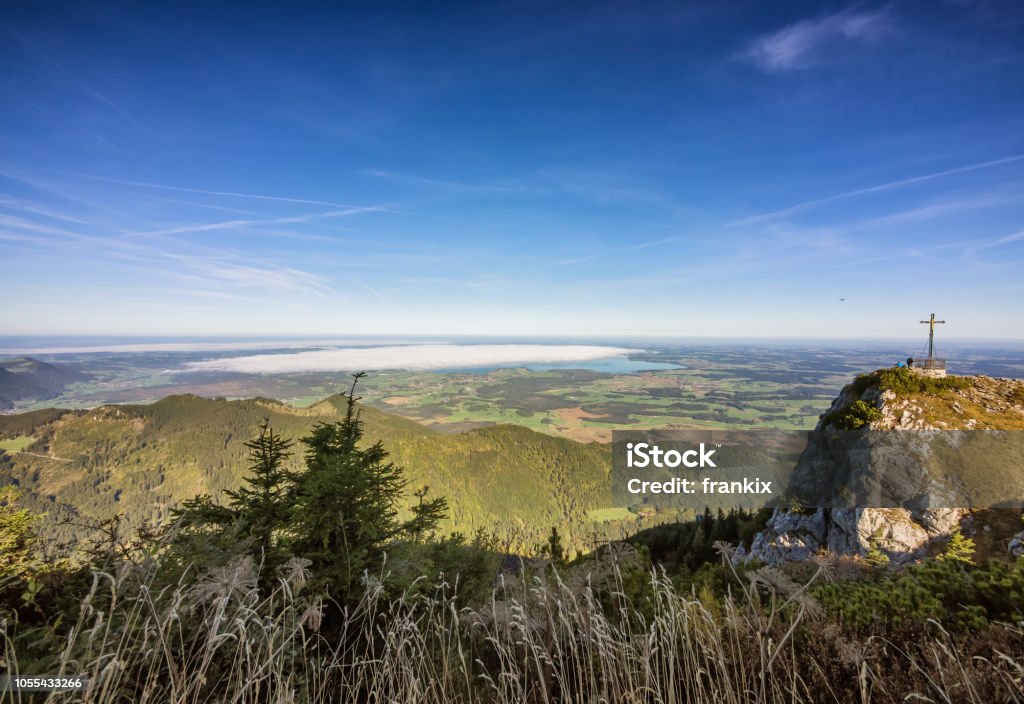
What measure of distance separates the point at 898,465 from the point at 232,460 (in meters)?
198

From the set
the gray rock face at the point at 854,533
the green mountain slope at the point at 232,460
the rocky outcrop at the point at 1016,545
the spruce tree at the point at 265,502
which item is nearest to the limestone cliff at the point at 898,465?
the gray rock face at the point at 854,533

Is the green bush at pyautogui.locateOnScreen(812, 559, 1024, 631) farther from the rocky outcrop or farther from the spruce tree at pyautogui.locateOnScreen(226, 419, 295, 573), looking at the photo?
the spruce tree at pyautogui.locateOnScreen(226, 419, 295, 573)

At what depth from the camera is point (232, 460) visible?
6216 inches

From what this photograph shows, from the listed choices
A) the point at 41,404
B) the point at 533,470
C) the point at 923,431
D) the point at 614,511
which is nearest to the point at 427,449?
the point at 533,470

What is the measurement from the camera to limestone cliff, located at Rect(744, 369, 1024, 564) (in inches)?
566

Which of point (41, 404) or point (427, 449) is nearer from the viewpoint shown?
point (41, 404)

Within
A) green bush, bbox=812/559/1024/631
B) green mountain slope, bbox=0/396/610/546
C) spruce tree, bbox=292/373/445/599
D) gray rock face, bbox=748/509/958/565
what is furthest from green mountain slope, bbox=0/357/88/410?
green bush, bbox=812/559/1024/631

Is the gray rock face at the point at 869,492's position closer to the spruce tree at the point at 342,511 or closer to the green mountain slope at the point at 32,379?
the spruce tree at the point at 342,511

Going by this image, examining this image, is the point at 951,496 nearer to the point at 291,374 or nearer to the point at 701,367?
the point at 701,367

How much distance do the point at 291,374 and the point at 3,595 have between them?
199260mm

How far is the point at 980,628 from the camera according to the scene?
174 inches

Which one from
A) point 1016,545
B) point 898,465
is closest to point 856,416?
point 898,465

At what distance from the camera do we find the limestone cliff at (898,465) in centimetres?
1438

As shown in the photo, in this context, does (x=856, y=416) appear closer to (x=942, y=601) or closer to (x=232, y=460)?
(x=942, y=601)
